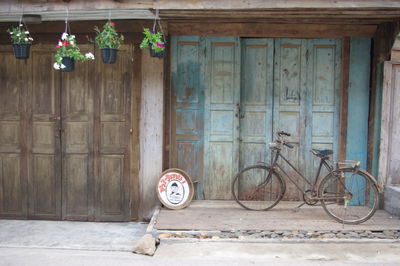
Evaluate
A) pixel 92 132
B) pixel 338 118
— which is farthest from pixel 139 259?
pixel 338 118

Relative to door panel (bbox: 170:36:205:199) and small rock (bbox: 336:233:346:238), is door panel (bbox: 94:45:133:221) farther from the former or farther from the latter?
small rock (bbox: 336:233:346:238)

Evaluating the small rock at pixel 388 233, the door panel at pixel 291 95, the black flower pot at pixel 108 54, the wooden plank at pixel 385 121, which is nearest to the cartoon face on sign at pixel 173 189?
the door panel at pixel 291 95

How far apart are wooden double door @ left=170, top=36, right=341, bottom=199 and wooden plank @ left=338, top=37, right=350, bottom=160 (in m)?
0.09

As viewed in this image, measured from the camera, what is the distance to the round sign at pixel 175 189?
671 cm

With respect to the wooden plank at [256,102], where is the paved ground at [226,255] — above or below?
below

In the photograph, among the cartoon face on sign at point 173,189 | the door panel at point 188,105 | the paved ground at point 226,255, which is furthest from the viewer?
the door panel at point 188,105

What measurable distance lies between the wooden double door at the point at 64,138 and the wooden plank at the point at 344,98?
3702 mm

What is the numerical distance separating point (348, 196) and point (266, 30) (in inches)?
121

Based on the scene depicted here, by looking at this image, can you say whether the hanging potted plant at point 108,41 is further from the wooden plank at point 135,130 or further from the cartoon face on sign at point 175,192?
the cartoon face on sign at point 175,192

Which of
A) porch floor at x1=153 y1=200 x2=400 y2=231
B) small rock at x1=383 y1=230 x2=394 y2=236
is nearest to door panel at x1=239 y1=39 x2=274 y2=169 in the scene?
porch floor at x1=153 y1=200 x2=400 y2=231

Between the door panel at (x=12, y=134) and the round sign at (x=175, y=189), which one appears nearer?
the round sign at (x=175, y=189)

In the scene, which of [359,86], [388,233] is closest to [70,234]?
[388,233]

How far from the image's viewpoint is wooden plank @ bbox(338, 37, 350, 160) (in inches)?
274

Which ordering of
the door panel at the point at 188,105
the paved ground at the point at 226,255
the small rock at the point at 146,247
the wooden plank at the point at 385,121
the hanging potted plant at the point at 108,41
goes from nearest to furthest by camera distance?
the paved ground at the point at 226,255 < the small rock at the point at 146,247 < the hanging potted plant at the point at 108,41 < the wooden plank at the point at 385,121 < the door panel at the point at 188,105
